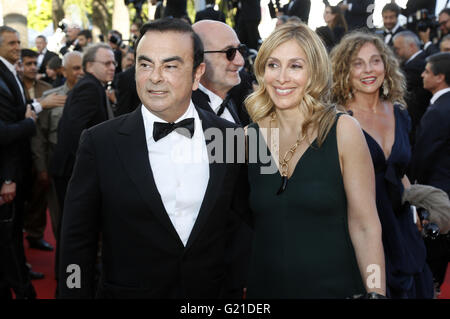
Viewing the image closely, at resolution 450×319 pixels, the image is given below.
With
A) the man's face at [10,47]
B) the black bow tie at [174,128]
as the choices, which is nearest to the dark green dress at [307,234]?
the black bow tie at [174,128]

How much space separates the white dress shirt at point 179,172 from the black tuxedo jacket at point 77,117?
2.39 metres

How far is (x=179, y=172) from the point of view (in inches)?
78.3

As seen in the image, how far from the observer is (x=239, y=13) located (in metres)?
7.25

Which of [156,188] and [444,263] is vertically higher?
[156,188]

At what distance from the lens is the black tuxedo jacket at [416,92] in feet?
Answer: 19.7

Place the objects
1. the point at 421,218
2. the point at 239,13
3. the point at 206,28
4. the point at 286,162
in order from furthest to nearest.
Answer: the point at 239,13 → the point at 206,28 → the point at 421,218 → the point at 286,162

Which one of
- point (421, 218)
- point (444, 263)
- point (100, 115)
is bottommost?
point (444, 263)

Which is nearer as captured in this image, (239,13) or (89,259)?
(89,259)

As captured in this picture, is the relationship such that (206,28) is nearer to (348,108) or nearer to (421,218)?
(348,108)

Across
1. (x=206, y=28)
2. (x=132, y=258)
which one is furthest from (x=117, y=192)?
(x=206, y=28)

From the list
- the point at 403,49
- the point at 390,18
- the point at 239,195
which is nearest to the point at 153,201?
the point at 239,195

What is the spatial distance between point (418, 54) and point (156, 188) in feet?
17.1

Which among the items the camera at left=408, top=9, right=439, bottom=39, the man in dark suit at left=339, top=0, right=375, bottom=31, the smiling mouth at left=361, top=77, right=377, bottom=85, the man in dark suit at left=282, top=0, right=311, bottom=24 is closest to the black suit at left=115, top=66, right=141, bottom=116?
the smiling mouth at left=361, top=77, right=377, bottom=85

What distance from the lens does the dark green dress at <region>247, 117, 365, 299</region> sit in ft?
7.00
